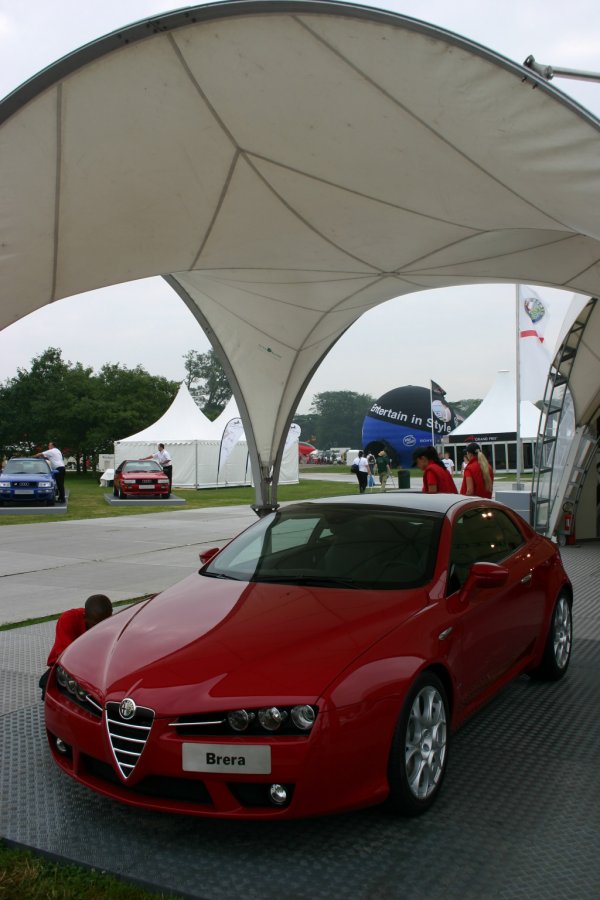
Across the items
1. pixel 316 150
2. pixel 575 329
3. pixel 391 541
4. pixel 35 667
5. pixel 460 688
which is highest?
pixel 316 150

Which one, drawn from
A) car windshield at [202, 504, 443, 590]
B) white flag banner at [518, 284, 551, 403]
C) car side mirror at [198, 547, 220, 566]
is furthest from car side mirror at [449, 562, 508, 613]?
white flag banner at [518, 284, 551, 403]

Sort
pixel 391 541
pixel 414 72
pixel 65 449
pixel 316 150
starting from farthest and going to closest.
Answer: pixel 65 449
pixel 316 150
pixel 414 72
pixel 391 541

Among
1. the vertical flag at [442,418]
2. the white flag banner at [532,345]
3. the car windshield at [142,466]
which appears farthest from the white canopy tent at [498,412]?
the car windshield at [142,466]

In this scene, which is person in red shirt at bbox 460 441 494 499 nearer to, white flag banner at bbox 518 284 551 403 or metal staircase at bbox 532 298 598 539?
metal staircase at bbox 532 298 598 539

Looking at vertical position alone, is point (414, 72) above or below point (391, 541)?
above

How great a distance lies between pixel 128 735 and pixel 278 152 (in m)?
5.44

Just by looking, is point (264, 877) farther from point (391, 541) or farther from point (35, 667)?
point (35, 667)

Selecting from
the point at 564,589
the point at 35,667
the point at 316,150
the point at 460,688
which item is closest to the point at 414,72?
the point at 316,150

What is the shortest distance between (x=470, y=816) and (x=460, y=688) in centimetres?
61

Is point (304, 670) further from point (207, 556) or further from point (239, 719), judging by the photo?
point (207, 556)

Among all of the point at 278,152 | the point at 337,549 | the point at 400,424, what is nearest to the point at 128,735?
the point at 337,549

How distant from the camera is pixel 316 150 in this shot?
667cm

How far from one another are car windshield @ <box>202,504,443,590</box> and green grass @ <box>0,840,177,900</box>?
178cm

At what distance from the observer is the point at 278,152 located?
680cm
